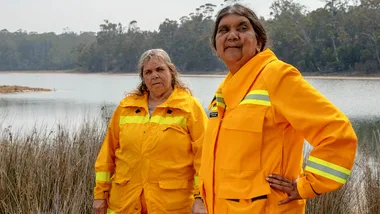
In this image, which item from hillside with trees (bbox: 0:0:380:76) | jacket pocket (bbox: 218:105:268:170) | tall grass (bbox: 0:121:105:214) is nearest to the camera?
jacket pocket (bbox: 218:105:268:170)

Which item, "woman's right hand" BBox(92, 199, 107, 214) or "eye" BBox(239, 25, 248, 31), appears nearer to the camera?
"eye" BBox(239, 25, 248, 31)

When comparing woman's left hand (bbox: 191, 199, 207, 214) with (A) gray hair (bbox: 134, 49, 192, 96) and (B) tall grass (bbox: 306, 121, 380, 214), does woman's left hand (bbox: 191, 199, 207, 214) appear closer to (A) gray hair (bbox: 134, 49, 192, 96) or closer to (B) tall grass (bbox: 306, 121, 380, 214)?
(A) gray hair (bbox: 134, 49, 192, 96)

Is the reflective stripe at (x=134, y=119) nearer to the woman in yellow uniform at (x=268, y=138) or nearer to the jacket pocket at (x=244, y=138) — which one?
the woman in yellow uniform at (x=268, y=138)

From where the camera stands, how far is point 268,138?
1.67 meters

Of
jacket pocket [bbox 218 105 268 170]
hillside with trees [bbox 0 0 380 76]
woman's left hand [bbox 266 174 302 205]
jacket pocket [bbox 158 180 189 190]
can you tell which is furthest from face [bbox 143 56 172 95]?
→ hillside with trees [bbox 0 0 380 76]

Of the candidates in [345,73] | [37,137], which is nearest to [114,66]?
[345,73]

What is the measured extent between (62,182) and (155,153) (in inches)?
61.6

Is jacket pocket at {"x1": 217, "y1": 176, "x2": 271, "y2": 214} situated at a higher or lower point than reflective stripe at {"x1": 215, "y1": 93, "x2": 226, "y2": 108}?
lower

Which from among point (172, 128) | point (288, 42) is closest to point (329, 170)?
point (172, 128)

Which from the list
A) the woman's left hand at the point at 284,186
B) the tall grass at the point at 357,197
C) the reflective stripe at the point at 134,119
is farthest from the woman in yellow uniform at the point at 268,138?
the tall grass at the point at 357,197

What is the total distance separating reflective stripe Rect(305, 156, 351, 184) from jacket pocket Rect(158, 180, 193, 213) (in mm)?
1130

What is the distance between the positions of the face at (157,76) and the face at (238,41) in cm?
89

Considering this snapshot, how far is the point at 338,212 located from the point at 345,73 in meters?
44.7

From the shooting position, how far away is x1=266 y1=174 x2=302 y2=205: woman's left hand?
1638 mm
